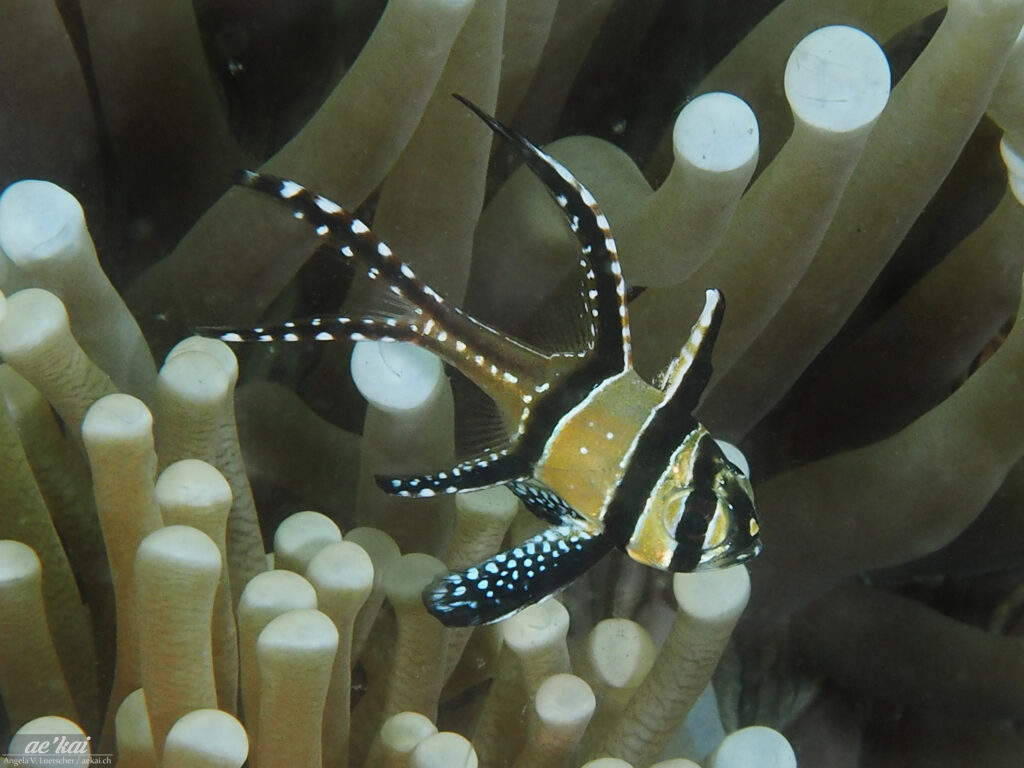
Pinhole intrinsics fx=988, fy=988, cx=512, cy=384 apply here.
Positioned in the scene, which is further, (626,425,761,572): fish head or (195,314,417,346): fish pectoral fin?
(626,425,761,572): fish head

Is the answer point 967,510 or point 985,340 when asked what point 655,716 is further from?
point 985,340

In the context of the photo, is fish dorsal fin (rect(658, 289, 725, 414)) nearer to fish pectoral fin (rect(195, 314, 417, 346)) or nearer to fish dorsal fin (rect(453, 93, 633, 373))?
fish dorsal fin (rect(453, 93, 633, 373))

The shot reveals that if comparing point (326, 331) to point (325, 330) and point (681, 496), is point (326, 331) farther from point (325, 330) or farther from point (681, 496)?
point (681, 496)

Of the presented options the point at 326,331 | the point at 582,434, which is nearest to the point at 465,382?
the point at 582,434

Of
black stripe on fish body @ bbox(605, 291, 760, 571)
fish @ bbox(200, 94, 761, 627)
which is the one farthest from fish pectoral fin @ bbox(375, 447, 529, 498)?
black stripe on fish body @ bbox(605, 291, 760, 571)

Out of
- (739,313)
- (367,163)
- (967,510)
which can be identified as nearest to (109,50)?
(367,163)

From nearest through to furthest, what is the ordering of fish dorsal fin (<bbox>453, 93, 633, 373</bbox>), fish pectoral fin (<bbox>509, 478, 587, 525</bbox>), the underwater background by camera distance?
the underwater background, fish dorsal fin (<bbox>453, 93, 633, 373</bbox>), fish pectoral fin (<bbox>509, 478, 587, 525</bbox>)
